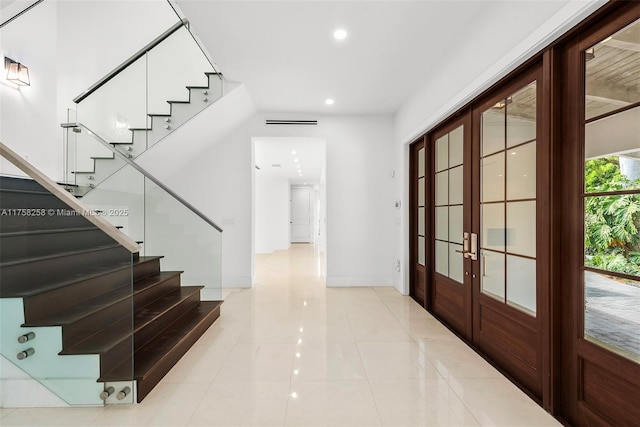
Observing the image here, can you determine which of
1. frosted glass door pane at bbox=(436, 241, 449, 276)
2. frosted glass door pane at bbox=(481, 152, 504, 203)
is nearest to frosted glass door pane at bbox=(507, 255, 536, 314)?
frosted glass door pane at bbox=(481, 152, 504, 203)

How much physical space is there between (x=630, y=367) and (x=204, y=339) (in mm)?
3382

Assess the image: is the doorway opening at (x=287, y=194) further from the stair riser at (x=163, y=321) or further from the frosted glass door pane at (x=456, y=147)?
the frosted glass door pane at (x=456, y=147)

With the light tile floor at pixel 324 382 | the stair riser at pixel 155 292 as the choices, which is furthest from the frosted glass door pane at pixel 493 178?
the stair riser at pixel 155 292

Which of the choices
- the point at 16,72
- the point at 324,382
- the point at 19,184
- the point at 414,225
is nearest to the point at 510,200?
the point at 324,382

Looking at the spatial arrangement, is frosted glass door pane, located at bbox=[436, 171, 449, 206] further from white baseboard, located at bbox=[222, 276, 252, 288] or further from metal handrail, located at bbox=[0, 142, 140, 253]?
white baseboard, located at bbox=[222, 276, 252, 288]

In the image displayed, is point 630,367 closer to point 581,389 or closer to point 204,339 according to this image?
point 581,389

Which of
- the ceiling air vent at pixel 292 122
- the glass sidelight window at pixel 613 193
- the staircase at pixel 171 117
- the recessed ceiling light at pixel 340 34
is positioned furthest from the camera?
the ceiling air vent at pixel 292 122

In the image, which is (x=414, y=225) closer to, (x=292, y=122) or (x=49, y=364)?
(x=292, y=122)

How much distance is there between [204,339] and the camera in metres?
3.21

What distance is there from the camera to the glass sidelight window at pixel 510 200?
2.24m

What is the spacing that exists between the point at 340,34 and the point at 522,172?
2.21 metres

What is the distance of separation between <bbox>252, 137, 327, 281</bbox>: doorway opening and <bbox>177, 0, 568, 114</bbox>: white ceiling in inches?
66.1

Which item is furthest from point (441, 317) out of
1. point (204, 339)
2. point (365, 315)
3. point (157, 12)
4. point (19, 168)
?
point (157, 12)

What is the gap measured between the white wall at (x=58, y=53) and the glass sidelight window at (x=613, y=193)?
5.74 meters
